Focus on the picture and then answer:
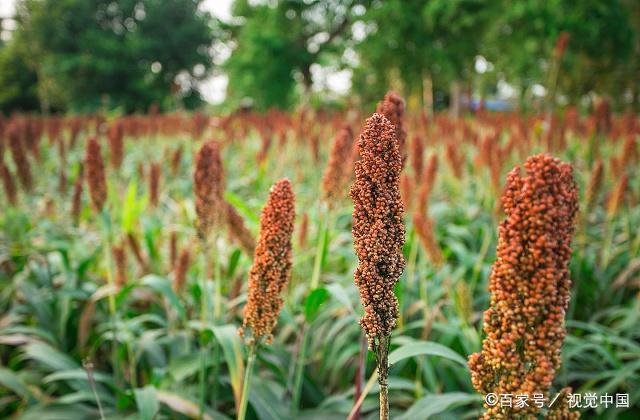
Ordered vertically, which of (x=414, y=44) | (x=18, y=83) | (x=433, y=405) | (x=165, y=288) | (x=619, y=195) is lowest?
(x=433, y=405)

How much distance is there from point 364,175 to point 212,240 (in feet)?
5.45

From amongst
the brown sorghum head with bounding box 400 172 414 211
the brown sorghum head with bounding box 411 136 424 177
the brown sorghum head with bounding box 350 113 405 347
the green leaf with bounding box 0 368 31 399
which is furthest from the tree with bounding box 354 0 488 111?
the brown sorghum head with bounding box 350 113 405 347

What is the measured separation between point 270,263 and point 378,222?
1.49ft

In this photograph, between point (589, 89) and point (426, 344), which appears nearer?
point (426, 344)

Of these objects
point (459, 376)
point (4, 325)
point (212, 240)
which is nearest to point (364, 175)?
point (212, 240)

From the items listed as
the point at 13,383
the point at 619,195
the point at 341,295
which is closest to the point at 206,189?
the point at 341,295

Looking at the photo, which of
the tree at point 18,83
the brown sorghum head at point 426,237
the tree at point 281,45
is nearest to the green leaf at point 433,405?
the brown sorghum head at point 426,237

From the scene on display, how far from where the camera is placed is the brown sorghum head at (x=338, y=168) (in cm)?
253

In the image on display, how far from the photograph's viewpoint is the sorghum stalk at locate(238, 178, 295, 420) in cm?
137

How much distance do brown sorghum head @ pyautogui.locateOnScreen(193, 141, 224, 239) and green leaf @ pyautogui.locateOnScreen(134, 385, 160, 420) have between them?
0.70 m

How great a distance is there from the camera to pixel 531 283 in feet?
3.01

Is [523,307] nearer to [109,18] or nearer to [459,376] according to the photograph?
[459,376]

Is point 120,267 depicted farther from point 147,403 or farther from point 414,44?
point 414,44

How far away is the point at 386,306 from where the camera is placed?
109 centimetres
